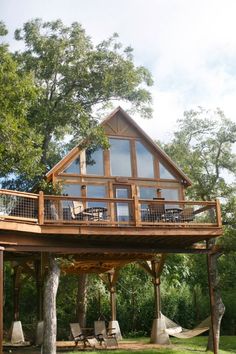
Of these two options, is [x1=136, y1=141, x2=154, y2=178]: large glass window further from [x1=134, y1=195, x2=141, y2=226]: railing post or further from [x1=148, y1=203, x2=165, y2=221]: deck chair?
[x1=134, y1=195, x2=141, y2=226]: railing post

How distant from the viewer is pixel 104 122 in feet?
58.1

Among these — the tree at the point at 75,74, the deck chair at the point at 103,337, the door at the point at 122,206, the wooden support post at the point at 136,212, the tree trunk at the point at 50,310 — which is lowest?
the deck chair at the point at 103,337

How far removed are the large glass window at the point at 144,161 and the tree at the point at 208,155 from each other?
88.8 inches

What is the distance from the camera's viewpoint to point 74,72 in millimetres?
16391

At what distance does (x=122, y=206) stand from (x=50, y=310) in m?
4.52

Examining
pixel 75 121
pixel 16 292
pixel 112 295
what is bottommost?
pixel 112 295

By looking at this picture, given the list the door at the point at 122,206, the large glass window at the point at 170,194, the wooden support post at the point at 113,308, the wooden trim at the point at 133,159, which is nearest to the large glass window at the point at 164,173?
the large glass window at the point at 170,194

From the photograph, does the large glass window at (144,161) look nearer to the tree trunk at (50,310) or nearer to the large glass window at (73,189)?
the large glass window at (73,189)

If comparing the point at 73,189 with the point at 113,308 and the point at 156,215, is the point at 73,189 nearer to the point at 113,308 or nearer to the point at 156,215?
the point at 156,215

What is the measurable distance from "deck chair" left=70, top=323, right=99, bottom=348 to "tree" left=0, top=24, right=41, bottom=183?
587cm

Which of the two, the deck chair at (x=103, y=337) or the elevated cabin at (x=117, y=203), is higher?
the elevated cabin at (x=117, y=203)

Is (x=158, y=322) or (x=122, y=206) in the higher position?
(x=122, y=206)

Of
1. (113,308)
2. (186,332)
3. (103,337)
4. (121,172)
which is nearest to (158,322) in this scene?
(186,332)

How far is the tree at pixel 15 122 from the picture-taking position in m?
12.9
